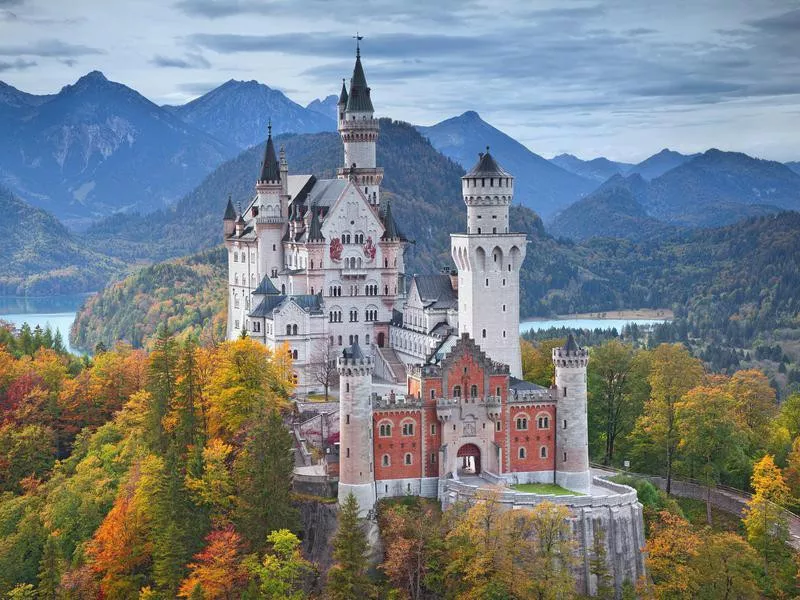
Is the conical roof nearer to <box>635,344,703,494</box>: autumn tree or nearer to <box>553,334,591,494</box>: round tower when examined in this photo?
<box>635,344,703,494</box>: autumn tree

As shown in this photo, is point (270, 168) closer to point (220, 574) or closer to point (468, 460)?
point (468, 460)

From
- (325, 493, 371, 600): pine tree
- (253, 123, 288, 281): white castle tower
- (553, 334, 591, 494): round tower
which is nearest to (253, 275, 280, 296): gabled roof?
(253, 123, 288, 281): white castle tower

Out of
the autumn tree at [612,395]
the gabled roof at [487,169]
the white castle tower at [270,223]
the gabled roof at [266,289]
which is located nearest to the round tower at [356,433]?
the gabled roof at [487,169]

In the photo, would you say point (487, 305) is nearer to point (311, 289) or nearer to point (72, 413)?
point (311, 289)

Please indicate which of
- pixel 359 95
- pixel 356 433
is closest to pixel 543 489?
pixel 356 433

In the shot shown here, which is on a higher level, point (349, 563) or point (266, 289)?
point (266, 289)

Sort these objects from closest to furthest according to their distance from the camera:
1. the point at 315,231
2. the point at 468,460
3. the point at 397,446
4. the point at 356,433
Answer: the point at 356,433
the point at 397,446
the point at 468,460
the point at 315,231

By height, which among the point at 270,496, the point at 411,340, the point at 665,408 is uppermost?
the point at 411,340
